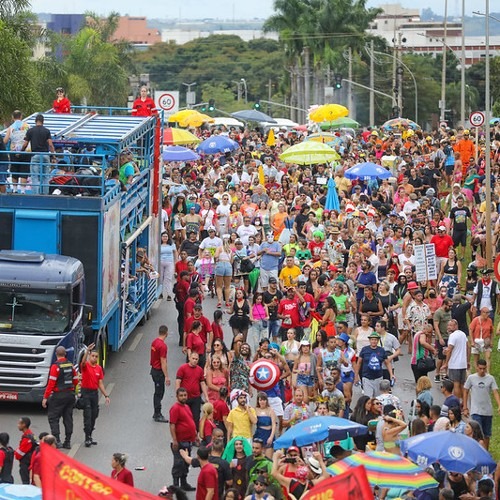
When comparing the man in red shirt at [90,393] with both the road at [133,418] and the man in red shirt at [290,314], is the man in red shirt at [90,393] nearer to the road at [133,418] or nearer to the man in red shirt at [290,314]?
the road at [133,418]

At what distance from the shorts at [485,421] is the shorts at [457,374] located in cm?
205

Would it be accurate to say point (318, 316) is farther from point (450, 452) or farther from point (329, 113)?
point (329, 113)

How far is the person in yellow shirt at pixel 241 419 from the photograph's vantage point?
1834 cm

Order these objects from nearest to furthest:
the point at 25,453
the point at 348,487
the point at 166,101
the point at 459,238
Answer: the point at 348,487, the point at 25,453, the point at 459,238, the point at 166,101

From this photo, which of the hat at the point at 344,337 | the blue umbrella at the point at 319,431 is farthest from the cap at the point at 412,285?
the blue umbrella at the point at 319,431

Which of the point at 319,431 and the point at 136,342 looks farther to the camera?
the point at 136,342

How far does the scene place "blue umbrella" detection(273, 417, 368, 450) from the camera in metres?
16.1

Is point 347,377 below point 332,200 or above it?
below

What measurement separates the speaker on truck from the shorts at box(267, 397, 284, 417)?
3.96 metres

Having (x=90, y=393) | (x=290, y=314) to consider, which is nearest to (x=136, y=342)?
(x=290, y=314)

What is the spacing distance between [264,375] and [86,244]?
431 centimetres

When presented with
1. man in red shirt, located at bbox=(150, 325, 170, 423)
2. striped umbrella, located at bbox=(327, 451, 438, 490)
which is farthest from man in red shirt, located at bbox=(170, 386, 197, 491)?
striped umbrella, located at bbox=(327, 451, 438, 490)

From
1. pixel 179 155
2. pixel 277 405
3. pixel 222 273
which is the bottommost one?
pixel 277 405

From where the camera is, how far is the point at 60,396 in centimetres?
1989
